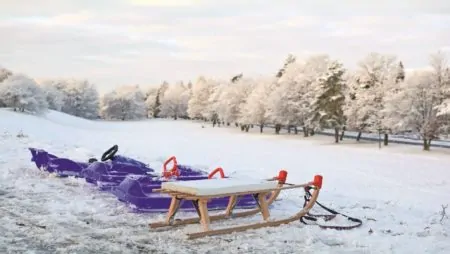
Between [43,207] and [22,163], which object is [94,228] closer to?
[43,207]

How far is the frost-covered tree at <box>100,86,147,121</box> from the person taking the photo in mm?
130875

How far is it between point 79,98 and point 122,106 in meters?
14.3

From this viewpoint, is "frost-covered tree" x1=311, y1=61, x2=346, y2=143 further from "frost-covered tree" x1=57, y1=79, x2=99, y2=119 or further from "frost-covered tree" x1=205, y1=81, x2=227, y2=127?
"frost-covered tree" x1=57, y1=79, x2=99, y2=119

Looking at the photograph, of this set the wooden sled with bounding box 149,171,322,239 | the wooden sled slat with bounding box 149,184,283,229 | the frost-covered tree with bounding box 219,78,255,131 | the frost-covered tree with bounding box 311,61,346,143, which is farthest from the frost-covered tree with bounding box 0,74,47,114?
the wooden sled with bounding box 149,171,322,239

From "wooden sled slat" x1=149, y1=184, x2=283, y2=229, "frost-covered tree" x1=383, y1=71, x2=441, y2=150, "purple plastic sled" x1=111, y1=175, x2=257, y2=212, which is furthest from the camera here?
"frost-covered tree" x1=383, y1=71, x2=441, y2=150

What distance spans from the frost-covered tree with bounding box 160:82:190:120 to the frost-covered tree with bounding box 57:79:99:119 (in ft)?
110

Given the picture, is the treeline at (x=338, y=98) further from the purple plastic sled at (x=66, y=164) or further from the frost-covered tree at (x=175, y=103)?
the frost-covered tree at (x=175, y=103)

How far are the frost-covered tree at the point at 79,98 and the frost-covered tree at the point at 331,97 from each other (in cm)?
7417

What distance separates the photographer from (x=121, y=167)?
12539mm

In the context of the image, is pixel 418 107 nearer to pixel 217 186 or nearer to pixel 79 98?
pixel 217 186

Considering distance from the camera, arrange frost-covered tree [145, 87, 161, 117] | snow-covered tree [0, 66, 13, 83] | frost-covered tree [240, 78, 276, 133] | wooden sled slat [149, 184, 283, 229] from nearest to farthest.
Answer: wooden sled slat [149, 184, 283, 229]
frost-covered tree [240, 78, 276, 133]
snow-covered tree [0, 66, 13, 83]
frost-covered tree [145, 87, 161, 117]

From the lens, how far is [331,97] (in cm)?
5491

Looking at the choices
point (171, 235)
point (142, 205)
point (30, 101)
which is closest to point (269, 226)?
point (171, 235)

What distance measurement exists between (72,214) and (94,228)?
1.12m
